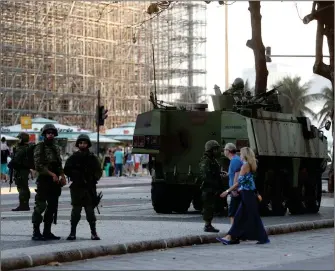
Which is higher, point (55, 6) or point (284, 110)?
point (55, 6)

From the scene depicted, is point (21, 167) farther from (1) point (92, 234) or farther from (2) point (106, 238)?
(1) point (92, 234)

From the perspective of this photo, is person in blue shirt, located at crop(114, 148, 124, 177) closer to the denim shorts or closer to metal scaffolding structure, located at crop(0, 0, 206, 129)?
metal scaffolding structure, located at crop(0, 0, 206, 129)

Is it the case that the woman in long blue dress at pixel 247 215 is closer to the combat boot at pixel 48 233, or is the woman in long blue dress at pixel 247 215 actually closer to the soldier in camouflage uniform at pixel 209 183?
the soldier in camouflage uniform at pixel 209 183

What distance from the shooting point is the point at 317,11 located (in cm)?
2473

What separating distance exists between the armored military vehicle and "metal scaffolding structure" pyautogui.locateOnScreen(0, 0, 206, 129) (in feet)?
137

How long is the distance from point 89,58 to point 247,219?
61.4 metres

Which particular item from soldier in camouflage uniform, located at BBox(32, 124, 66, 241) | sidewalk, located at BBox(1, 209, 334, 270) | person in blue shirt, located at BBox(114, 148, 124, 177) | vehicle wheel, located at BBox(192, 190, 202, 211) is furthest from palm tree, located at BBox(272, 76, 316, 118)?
soldier in camouflage uniform, located at BBox(32, 124, 66, 241)

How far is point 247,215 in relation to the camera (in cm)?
1266

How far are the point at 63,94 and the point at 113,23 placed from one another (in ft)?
28.5

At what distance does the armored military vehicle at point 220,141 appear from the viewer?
17.7 metres

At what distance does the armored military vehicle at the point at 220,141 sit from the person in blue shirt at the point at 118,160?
75.7 feet

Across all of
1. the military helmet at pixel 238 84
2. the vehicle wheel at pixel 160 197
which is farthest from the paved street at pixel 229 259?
the military helmet at pixel 238 84

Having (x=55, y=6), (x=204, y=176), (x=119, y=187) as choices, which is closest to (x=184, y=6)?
(x=55, y=6)

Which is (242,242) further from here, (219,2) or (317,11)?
(317,11)
